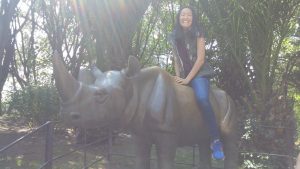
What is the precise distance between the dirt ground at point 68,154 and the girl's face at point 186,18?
8.23 ft

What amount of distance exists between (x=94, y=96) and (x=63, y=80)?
36 centimetres

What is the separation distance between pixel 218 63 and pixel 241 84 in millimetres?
722

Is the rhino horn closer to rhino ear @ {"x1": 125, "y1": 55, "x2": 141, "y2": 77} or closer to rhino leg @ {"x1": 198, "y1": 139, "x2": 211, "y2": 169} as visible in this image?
rhino ear @ {"x1": 125, "y1": 55, "x2": 141, "y2": 77}

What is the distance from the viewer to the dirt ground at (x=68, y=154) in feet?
24.2

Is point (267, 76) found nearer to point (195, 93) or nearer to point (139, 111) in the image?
point (195, 93)

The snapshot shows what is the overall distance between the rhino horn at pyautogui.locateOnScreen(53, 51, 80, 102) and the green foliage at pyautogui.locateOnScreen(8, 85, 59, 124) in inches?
256

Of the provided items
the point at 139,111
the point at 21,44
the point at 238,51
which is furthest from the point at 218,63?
the point at 21,44

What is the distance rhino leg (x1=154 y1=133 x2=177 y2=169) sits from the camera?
4.09m

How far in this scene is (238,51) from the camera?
7410 mm

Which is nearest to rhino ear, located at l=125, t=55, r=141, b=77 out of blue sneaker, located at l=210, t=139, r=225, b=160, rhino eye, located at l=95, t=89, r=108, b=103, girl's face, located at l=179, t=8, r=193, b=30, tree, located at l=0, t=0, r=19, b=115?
rhino eye, located at l=95, t=89, r=108, b=103

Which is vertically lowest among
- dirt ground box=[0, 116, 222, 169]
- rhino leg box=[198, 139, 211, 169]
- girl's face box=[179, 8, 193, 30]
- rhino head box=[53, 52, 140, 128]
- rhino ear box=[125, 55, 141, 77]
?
dirt ground box=[0, 116, 222, 169]

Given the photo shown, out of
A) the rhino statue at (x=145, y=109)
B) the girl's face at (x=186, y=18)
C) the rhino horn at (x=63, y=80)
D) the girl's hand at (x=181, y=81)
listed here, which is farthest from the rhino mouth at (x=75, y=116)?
the girl's face at (x=186, y=18)

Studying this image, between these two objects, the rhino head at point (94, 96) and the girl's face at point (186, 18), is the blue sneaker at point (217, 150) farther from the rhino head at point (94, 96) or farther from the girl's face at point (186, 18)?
the girl's face at point (186, 18)

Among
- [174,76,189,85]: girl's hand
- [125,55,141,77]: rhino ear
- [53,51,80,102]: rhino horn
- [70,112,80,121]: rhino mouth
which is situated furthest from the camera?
[174,76,189,85]: girl's hand
